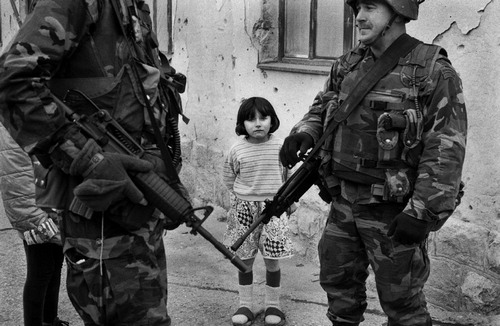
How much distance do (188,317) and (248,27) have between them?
2471 millimetres

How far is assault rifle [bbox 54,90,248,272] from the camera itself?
293 centimetres

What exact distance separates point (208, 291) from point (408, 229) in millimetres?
2368

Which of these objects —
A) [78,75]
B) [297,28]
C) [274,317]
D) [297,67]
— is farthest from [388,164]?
[297,28]

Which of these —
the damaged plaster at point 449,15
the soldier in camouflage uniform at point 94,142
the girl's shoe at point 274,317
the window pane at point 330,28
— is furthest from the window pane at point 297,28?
the soldier in camouflage uniform at point 94,142

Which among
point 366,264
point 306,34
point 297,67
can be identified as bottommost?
point 366,264

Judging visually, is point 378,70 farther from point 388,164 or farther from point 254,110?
point 254,110

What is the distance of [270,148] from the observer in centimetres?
462

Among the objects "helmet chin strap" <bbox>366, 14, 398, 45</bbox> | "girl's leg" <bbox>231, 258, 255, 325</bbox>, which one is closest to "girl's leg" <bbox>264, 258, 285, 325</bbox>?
"girl's leg" <bbox>231, 258, 255, 325</bbox>

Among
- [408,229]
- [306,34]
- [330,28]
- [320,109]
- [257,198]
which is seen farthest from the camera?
[306,34]

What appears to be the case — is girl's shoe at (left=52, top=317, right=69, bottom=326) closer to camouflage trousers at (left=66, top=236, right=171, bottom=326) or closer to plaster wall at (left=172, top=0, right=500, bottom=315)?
camouflage trousers at (left=66, top=236, right=171, bottom=326)

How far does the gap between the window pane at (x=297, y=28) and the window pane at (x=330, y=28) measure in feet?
0.46

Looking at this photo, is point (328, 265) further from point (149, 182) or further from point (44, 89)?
point (44, 89)

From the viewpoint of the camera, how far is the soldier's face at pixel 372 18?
332 centimetres

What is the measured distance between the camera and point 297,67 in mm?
5719
